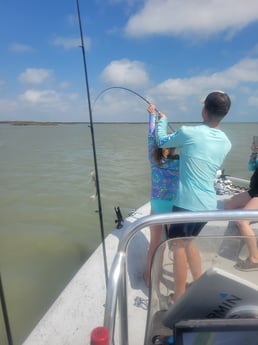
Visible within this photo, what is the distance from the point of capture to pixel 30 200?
7781 mm

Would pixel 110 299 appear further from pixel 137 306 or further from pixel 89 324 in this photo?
pixel 137 306

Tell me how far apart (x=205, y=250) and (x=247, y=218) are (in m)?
0.22

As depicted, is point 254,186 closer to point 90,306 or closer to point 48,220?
point 90,306

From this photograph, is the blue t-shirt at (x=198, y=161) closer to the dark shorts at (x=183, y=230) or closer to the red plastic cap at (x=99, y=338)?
the dark shorts at (x=183, y=230)

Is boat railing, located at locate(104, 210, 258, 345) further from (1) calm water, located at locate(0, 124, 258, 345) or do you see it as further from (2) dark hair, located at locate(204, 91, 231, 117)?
(1) calm water, located at locate(0, 124, 258, 345)

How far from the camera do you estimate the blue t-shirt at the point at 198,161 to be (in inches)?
78.3

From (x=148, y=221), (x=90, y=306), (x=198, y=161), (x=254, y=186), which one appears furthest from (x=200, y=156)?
(x=90, y=306)

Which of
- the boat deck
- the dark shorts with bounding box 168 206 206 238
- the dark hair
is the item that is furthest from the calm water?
the dark hair

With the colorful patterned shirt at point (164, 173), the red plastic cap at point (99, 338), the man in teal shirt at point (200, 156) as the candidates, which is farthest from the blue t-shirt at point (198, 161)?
the red plastic cap at point (99, 338)

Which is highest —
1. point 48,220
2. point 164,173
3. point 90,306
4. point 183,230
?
point 164,173

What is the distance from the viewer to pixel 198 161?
2.01m

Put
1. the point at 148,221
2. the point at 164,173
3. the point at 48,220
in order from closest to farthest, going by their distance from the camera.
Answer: the point at 148,221, the point at 164,173, the point at 48,220

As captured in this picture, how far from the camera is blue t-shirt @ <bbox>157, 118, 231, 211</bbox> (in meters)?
1.99

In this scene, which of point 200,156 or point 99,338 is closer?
point 99,338
